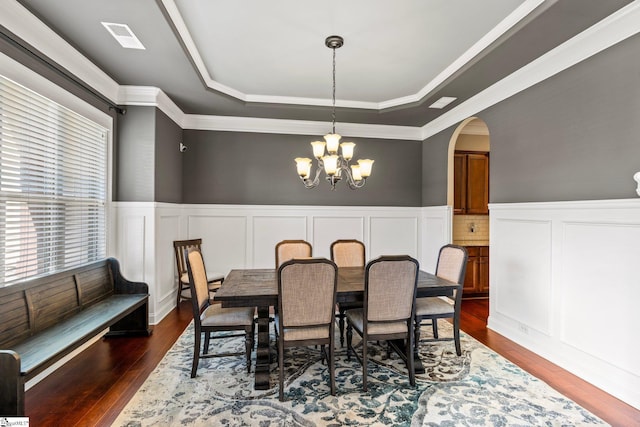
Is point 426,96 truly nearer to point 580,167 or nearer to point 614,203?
point 580,167

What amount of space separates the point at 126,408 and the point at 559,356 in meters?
3.42

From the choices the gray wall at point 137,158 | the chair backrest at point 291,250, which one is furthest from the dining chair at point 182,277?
the chair backrest at point 291,250

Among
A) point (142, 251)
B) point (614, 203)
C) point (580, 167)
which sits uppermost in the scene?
point (580, 167)

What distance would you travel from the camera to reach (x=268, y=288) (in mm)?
2555

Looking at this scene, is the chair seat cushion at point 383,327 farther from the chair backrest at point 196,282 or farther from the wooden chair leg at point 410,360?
the chair backrest at point 196,282

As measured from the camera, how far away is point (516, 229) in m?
3.33

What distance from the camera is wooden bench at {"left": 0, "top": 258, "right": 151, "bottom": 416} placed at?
1.73 metres

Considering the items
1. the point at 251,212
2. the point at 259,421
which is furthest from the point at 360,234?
the point at 259,421

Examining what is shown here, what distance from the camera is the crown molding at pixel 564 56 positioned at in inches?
88.5

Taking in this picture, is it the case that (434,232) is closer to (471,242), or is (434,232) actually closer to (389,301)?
(471,242)

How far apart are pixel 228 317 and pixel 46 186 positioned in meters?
1.85

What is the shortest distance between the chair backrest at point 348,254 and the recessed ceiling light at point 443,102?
6.65 ft

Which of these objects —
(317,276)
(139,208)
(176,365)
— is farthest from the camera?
(139,208)

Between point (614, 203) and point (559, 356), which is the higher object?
point (614, 203)
